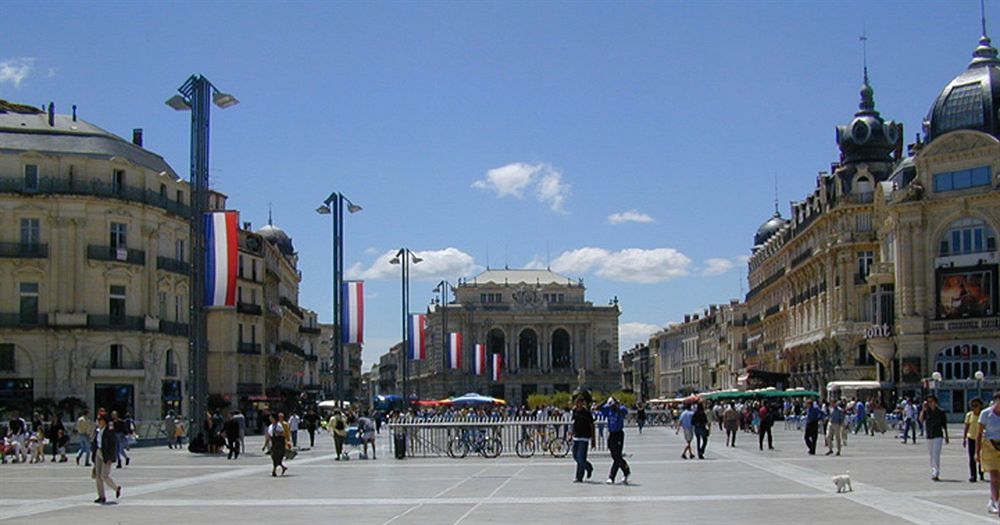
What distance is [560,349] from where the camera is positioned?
170250mm

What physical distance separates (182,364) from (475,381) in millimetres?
102338

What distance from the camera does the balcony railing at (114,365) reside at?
190 ft

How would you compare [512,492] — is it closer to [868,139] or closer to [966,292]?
[966,292]

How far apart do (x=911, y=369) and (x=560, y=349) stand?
4067 inches

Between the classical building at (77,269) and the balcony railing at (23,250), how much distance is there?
1.7 inches

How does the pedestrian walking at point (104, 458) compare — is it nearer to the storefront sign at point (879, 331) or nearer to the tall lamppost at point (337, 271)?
the tall lamppost at point (337, 271)

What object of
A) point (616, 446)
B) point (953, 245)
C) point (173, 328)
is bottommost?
point (616, 446)

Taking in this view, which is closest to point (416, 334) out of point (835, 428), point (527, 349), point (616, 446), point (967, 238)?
point (967, 238)

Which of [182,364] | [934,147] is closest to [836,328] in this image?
[934,147]

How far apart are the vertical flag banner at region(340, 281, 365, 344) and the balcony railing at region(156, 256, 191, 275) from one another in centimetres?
1194

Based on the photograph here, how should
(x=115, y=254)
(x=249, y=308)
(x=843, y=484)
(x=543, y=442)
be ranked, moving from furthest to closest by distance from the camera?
(x=249, y=308), (x=115, y=254), (x=543, y=442), (x=843, y=484)

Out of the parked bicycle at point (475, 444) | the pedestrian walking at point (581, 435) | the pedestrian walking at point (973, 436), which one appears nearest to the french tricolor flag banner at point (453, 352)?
the parked bicycle at point (475, 444)

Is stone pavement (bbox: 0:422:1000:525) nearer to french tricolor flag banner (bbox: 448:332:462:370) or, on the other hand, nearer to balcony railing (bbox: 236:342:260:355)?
balcony railing (bbox: 236:342:260:355)

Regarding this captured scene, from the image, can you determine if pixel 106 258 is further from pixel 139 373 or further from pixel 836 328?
pixel 836 328
